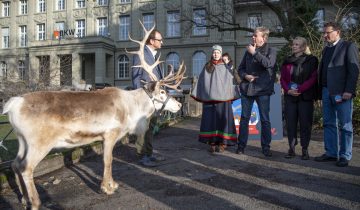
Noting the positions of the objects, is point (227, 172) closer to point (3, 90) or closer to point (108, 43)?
point (3, 90)

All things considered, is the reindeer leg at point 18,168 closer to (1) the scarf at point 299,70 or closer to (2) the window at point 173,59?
(1) the scarf at point 299,70

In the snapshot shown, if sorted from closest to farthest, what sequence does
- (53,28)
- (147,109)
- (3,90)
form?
(147,109) → (3,90) → (53,28)

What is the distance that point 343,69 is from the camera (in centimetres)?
650

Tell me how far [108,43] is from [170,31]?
7.84 metres

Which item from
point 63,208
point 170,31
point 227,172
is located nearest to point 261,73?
point 227,172

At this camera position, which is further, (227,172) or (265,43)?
(265,43)

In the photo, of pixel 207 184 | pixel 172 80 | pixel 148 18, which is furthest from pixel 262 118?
pixel 148 18

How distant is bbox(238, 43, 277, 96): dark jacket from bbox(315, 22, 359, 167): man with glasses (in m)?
0.97

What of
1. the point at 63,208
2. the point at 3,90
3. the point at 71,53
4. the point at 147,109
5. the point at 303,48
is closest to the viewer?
the point at 63,208

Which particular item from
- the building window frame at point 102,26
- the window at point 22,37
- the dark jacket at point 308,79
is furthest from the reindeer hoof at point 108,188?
the window at point 22,37

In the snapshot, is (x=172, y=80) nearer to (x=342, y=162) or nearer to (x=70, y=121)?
(x=70, y=121)

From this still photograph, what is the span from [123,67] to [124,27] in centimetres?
515

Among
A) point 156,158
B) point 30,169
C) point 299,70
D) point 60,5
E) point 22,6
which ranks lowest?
point 156,158

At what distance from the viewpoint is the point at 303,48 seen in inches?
284
